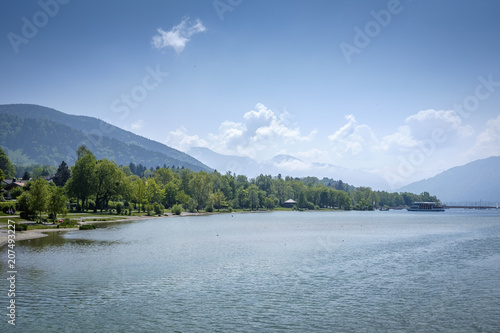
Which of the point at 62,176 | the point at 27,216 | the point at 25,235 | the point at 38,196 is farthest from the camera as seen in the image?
the point at 62,176

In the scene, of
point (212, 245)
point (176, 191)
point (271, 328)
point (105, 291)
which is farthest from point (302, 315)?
point (176, 191)

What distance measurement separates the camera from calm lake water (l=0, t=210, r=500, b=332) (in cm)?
2298

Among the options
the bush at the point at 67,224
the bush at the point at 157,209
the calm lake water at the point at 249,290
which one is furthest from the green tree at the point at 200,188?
the calm lake water at the point at 249,290

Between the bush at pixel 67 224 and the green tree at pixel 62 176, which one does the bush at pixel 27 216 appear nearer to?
the bush at pixel 67 224

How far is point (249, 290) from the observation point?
3089 cm

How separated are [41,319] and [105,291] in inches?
276

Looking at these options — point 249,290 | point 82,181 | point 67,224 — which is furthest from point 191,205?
point 249,290

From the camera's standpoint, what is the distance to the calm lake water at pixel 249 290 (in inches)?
905

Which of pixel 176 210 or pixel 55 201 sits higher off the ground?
pixel 55 201

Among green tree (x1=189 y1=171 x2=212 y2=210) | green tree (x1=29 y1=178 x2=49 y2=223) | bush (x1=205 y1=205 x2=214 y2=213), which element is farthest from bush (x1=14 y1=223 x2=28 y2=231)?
bush (x1=205 y1=205 x2=214 y2=213)

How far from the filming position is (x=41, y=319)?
74.7ft

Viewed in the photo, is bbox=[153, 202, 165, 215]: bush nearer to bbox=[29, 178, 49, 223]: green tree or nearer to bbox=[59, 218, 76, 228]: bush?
bbox=[59, 218, 76, 228]: bush

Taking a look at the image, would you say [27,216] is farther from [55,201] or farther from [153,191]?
[153,191]

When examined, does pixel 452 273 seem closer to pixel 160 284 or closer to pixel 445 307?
pixel 445 307
